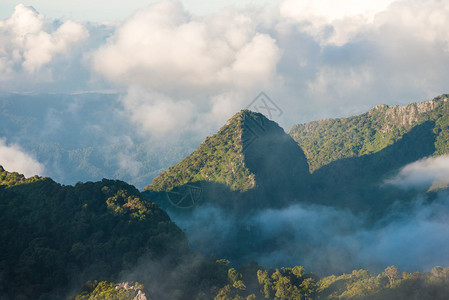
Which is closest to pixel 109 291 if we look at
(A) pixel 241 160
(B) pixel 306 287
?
(B) pixel 306 287


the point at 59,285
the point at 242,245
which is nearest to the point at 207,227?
the point at 242,245

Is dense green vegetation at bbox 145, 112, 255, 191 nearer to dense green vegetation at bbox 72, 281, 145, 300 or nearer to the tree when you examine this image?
the tree

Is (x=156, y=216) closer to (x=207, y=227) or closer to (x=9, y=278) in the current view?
(x=9, y=278)

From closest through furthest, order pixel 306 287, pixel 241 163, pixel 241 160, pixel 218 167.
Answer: pixel 306 287, pixel 241 163, pixel 241 160, pixel 218 167

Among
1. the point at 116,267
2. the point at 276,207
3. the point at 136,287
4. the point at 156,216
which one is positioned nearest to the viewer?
the point at 136,287

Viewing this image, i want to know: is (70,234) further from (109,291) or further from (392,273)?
(392,273)

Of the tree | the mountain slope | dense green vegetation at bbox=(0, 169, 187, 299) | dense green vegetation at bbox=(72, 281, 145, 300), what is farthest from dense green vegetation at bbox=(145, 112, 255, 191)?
dense green vegetation at bbox=(72, 281, 145, 300)

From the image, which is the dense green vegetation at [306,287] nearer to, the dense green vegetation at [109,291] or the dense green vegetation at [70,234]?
the dense green vegetation at [109,291]
